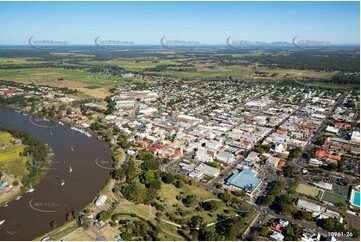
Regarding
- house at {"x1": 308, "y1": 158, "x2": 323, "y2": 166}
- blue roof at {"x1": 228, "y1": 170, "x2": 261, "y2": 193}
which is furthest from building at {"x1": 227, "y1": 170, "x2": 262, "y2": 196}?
house at {"x1": 308, "y1": 158, "x2": 323, "y2": 166}

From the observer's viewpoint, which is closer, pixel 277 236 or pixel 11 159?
pixel 277 236

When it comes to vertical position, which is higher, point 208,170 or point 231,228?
point 208,170

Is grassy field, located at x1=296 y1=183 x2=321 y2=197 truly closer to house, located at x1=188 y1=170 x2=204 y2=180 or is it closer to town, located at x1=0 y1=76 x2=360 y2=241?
town, located at x1=0 y1=76 x2=360 y2=241

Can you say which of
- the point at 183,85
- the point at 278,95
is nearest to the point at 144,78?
the point at 183,85

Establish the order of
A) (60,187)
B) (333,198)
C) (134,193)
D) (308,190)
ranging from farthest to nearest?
1. (60,187)
2. (308,190)
3. (333,198)
4. (134,193)

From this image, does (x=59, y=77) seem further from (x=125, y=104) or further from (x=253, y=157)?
(x=253, y=157)

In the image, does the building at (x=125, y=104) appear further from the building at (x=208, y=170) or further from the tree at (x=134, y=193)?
the tree at (x=134, y=193)

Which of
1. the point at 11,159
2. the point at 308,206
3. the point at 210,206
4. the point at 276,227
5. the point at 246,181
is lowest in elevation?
the point at 276,227

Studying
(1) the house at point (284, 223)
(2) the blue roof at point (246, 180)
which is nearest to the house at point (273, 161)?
(2) the blue roof at point (246, 180)

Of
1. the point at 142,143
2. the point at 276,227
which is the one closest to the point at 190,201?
the point at 276,227

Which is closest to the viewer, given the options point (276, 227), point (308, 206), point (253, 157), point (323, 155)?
point (276, 227)
